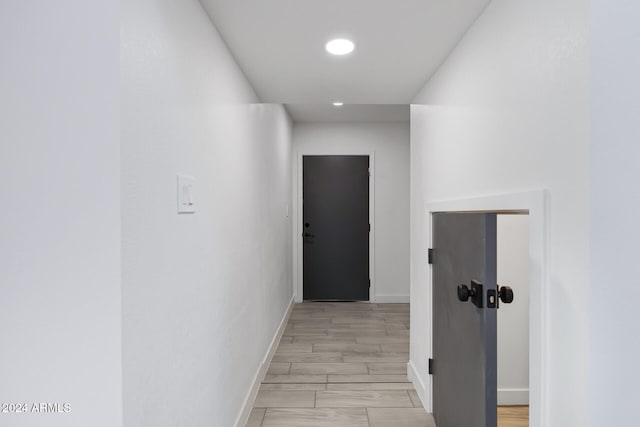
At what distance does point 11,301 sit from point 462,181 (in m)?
1.72

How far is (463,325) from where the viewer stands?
5.61 feet

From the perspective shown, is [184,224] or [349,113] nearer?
[184,224]

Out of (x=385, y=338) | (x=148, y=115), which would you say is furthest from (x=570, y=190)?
(x=385, y=338)

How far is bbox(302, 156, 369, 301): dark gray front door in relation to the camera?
5.35 meters

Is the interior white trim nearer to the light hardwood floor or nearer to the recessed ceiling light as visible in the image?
the light hardwood floor

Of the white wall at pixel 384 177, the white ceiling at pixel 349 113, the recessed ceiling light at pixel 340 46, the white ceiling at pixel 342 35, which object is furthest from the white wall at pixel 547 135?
the white wall at pixel 384 177

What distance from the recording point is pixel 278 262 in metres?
3.99

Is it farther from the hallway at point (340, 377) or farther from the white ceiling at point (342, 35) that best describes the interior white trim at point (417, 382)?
the white ceiling at point (342, 35)

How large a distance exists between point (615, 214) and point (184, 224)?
4.11 feet

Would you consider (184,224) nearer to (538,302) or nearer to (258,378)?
(538,302)

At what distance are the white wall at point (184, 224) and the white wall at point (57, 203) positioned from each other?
0.05m

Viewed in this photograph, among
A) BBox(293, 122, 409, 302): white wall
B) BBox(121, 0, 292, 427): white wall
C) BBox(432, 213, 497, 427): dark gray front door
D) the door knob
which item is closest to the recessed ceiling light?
BBox(121, 0, 292, 427): white wall

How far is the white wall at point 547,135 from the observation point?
3.18 ft

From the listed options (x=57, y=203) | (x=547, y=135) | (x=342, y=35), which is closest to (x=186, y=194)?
(x=57, y=203)
